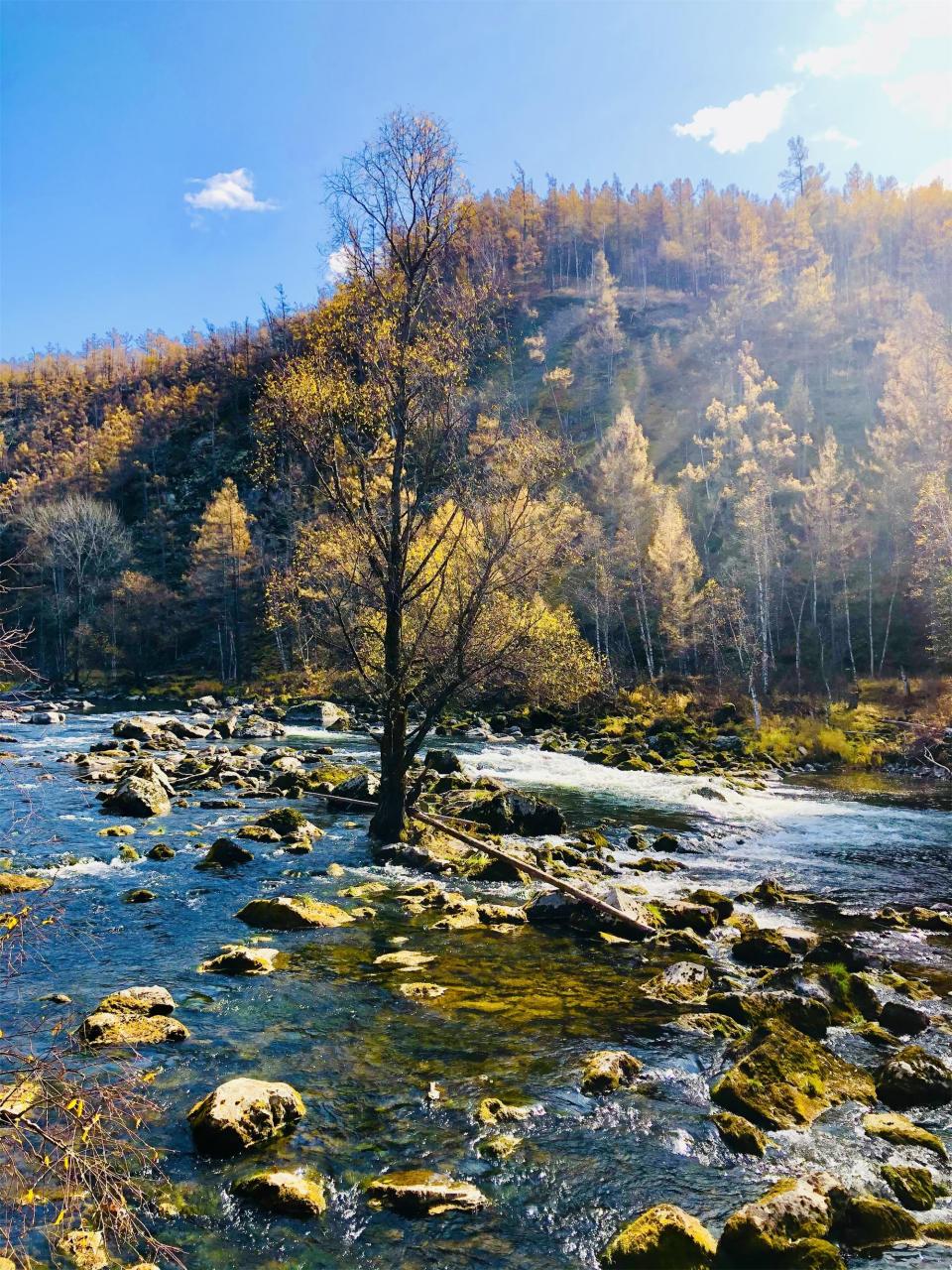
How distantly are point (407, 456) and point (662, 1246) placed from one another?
1606 centimetres

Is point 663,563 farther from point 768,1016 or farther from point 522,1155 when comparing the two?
point 522,1155

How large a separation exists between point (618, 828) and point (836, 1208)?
1641 cm

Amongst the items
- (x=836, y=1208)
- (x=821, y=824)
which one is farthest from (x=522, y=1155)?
(x=821, y=824)

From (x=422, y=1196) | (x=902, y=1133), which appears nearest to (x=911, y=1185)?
(x=902, y=1133)

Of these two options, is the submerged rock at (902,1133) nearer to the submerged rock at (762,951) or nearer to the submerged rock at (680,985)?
the submerged rock at (680,985)

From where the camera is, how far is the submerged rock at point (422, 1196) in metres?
6.32

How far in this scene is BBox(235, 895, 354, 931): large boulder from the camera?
1322 centimetres

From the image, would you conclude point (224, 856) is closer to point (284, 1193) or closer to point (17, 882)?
point (17, 882)

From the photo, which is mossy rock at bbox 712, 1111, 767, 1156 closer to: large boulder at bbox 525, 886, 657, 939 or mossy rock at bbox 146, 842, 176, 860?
large boulder at bbox 525, 886, 657, 939

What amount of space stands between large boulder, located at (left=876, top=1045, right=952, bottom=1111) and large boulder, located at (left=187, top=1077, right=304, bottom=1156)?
6583mm

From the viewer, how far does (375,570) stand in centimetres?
1805

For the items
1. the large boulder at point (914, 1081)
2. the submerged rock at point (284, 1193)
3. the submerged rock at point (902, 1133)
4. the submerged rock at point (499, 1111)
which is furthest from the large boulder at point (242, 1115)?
the large boulder at point (914, 1081)

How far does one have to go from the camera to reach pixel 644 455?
77938mm

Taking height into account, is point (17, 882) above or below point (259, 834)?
above
